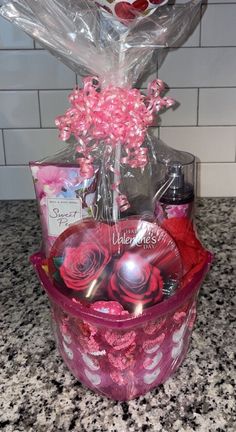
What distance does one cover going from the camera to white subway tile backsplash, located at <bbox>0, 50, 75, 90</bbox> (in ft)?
3.11

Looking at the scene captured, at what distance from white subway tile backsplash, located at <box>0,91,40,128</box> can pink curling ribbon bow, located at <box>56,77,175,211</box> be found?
42 cm

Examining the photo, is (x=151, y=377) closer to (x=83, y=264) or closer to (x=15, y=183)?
(x=83, y=264)

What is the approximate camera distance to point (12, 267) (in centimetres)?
85

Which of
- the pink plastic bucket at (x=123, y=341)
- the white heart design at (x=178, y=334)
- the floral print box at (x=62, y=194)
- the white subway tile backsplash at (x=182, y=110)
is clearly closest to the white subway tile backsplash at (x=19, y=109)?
the white subway tile backsplash at (x=182, y=110)

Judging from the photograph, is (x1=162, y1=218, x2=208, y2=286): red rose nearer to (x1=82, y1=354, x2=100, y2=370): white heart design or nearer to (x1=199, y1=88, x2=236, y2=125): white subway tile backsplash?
(x1=82, y1=354, x2=100, y2=370): white heart design

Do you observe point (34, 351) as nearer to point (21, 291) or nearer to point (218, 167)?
point (21, 291)

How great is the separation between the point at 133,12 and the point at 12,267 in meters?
0.45

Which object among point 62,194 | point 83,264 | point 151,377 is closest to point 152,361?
point 151,377

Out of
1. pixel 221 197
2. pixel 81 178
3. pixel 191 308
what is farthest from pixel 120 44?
pixel 221 197

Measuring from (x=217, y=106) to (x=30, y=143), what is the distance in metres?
0.36

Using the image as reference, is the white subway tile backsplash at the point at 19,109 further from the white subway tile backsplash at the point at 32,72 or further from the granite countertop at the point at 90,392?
the granite countertop at the point at 90,392

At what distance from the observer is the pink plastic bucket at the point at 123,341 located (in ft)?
1.72

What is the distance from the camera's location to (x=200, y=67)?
3.14 feet

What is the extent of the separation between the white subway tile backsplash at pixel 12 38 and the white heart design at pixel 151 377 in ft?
2.06
